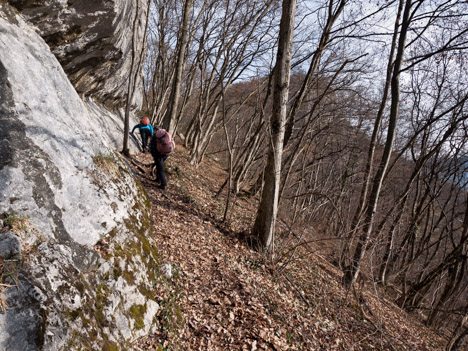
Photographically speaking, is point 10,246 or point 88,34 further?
point 88,34

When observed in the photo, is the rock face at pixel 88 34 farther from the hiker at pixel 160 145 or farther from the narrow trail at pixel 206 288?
the narrow trail at pixel 206 288

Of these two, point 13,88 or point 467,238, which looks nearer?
point 13,88

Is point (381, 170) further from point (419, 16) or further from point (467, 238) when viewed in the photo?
point (467, 238)

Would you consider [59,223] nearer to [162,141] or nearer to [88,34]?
[162,141]

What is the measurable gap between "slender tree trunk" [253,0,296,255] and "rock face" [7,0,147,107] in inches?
153

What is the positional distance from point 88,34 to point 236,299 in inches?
253

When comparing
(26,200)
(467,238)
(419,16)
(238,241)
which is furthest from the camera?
(467,238)

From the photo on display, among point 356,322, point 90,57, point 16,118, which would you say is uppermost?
point 90,57

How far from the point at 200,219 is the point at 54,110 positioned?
12.5ft

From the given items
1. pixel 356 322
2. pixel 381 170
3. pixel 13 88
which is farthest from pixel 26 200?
pixel 381 170

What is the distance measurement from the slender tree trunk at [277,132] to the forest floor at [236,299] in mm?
615

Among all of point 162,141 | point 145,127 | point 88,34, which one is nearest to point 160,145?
point 162,141

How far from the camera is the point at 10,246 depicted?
200 cm

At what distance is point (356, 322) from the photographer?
4.74 metres
